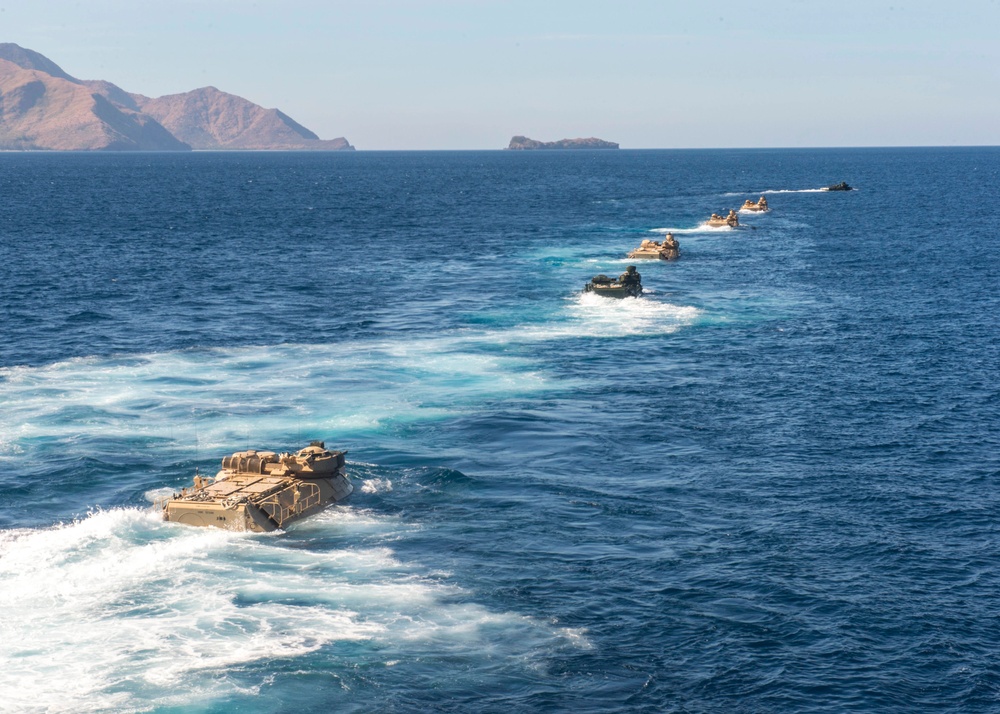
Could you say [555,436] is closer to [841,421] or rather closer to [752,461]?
[752,461]

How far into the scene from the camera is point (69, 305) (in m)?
120

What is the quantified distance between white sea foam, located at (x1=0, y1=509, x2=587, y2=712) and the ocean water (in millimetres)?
167

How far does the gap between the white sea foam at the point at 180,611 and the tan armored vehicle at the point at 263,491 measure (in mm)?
908

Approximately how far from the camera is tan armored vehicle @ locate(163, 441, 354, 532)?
58062mm

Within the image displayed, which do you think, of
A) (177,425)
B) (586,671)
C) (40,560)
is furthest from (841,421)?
(40,560)

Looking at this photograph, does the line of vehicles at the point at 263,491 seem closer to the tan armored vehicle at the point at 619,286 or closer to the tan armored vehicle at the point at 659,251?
the tan armored vehicle at the point at 619,286

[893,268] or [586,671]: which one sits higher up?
[893,268]

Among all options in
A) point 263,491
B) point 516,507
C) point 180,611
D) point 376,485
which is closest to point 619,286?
point 376,485

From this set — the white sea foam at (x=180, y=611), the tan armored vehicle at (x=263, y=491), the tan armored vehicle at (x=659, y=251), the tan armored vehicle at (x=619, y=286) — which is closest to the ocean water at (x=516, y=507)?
the white sea foam at (x=180, y=611)

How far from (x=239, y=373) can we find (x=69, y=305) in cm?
3919

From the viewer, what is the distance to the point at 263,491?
59.6 meters

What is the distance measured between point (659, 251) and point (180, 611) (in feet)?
386

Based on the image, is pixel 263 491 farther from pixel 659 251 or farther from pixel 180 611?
pixel 659 251

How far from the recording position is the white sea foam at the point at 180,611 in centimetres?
4347
